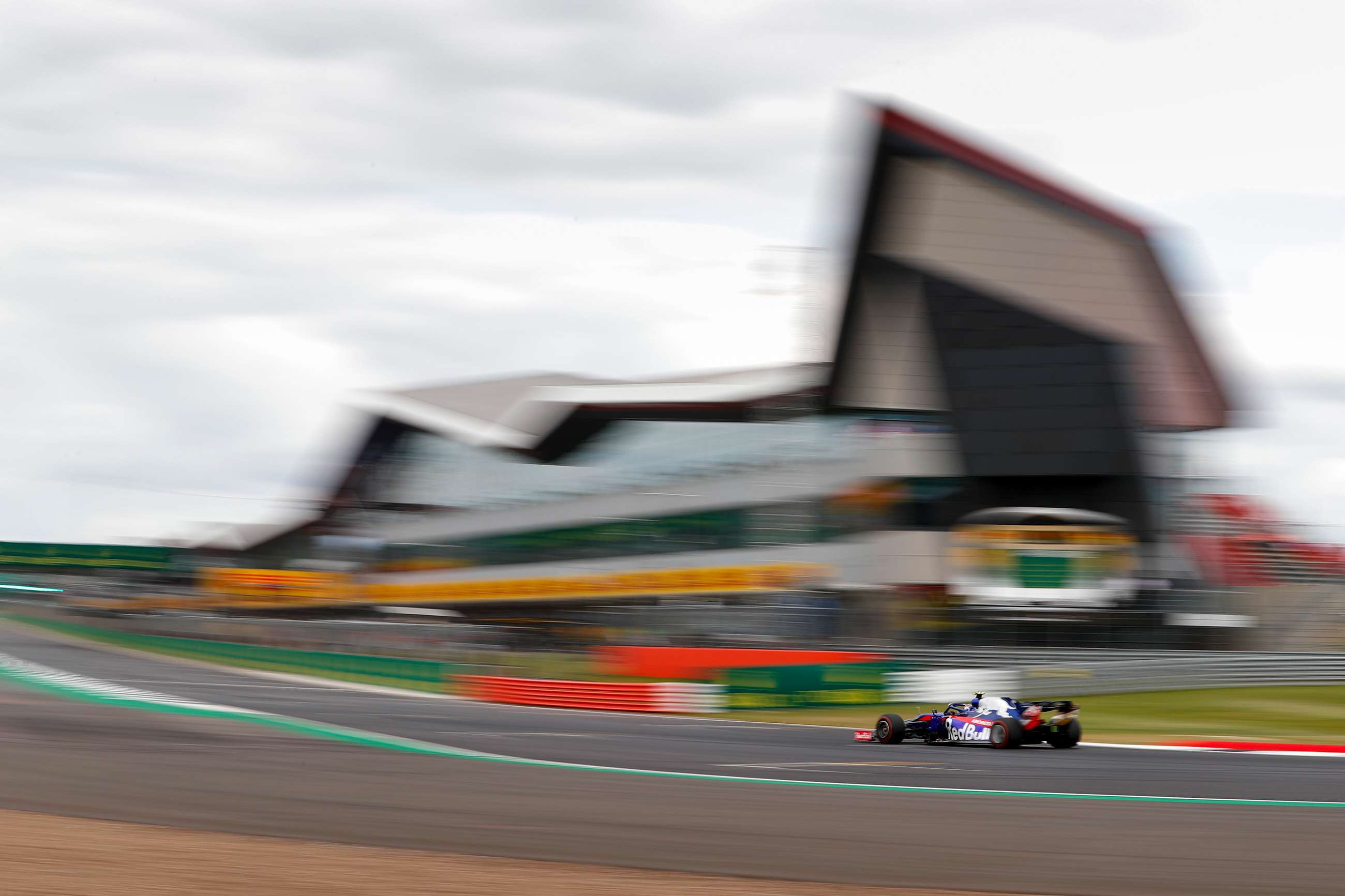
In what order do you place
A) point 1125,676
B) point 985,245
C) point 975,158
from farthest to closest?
point 975,158 < point 985,245 < point 1125,676

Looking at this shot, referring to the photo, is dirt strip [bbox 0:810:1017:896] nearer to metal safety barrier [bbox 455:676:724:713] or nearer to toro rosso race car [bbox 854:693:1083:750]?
toro rosso race car [bbox 854:693:1083:750]

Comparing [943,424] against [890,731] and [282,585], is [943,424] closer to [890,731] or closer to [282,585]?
[890,731]

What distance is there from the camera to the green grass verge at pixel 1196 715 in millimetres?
18516

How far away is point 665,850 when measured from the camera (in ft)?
20.9

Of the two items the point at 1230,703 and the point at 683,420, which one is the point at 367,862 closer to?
the point at 1230,703

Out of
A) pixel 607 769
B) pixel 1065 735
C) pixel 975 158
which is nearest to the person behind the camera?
pixel 607 769

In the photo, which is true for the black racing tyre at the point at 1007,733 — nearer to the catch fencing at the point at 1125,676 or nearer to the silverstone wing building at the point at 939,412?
the catch fencing at the point at 1125,676

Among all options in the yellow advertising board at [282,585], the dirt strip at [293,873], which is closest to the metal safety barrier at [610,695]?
the dirt strip at [293,873]

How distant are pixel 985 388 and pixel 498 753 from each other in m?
28.7

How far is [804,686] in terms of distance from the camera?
72.0 ft

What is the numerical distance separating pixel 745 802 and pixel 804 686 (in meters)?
14.0

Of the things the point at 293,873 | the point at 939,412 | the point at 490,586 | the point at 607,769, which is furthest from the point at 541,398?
the point at 293,873

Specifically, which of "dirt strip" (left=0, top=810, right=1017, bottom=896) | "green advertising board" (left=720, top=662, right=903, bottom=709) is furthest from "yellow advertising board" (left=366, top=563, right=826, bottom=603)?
"dirt strip" (left=0, top=810, right=1017, bottom=896)

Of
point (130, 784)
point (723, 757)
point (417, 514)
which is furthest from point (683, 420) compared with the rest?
point (130, 784)
